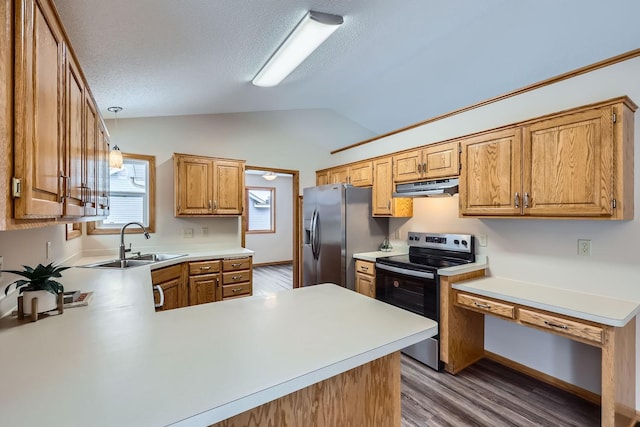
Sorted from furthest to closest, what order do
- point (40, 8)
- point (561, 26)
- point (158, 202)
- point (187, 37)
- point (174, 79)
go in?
→ 1. point (158, 202)
2. point (174, 79)
3. point (561, 26)
4. point (187, 37)
5. point (40, 8)

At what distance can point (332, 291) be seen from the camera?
174cm

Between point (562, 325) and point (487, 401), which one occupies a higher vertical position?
point (562, 325)

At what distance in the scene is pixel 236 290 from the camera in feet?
11.8

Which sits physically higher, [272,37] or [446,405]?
[272,37]

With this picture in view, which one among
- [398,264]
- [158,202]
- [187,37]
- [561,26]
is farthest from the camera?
[158,202]

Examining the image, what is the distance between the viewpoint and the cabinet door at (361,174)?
3812 millimetres

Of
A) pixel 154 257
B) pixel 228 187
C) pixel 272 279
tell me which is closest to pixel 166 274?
pixel 154 257

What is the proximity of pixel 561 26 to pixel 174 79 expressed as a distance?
3.21m

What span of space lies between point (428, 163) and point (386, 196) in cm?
68

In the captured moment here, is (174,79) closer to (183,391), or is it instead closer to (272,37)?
(272,37)

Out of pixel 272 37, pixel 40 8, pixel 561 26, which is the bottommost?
pixel 40 8

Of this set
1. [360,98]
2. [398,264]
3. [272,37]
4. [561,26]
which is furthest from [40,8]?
[360,98]

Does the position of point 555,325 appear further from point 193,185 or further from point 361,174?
point 193,185

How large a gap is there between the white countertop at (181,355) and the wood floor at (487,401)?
1.26 metres
